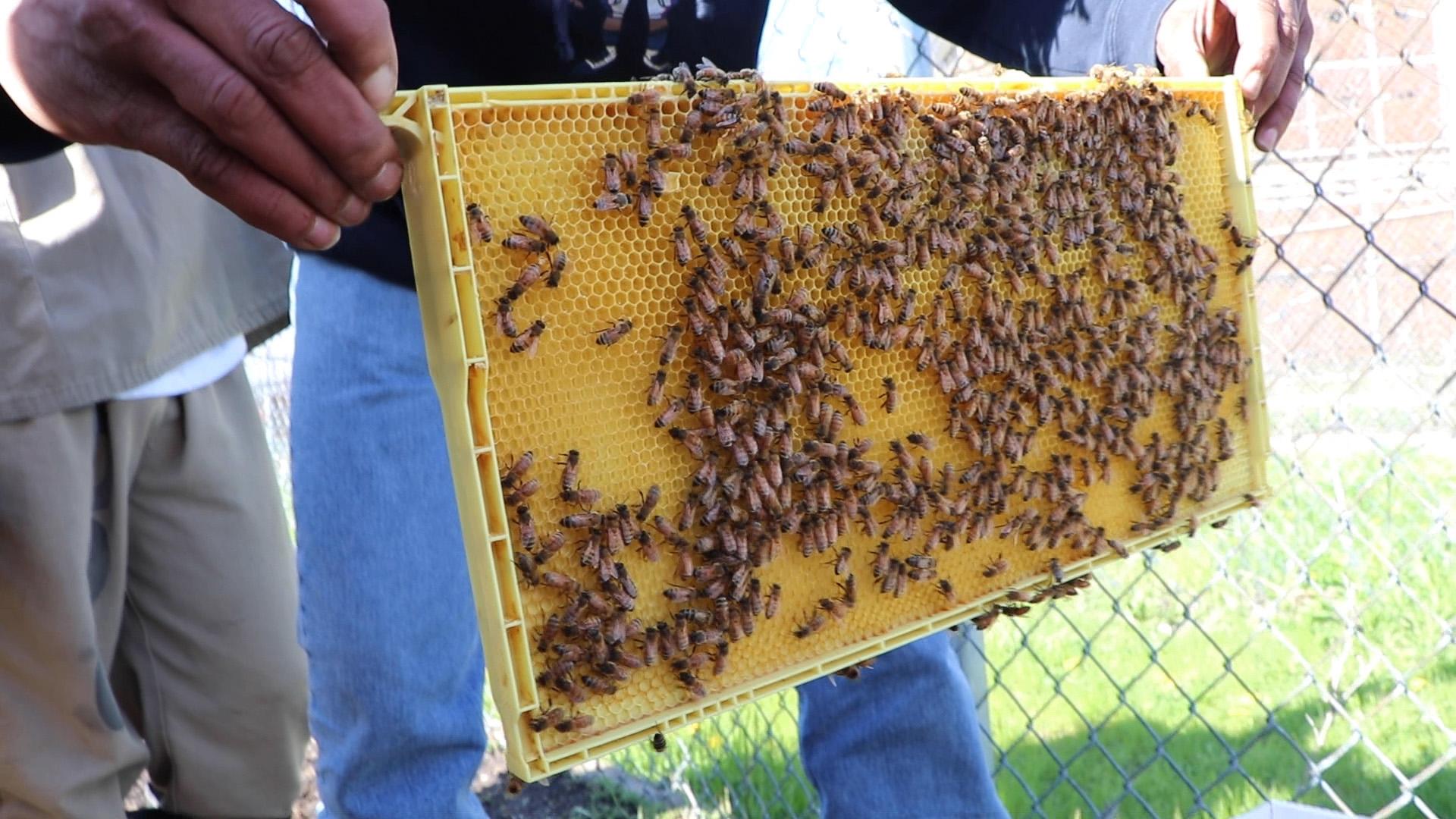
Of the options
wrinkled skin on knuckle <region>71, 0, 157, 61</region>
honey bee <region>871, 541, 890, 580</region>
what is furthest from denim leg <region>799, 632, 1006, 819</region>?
wrinkled skin on knuckle <region>71, 0, 157, 61</region>

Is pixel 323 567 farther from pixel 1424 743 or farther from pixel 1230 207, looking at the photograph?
pixel 1424 743

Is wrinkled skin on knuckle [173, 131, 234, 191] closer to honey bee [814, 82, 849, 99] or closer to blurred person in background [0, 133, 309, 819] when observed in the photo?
honey bee [814, 82, 849, 99]

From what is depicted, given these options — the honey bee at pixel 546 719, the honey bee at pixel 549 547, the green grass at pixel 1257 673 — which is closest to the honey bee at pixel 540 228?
the honey bee at pixel 549 547

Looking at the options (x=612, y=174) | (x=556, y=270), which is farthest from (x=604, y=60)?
(x=556, y=270)

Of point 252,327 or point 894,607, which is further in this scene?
point 252,327

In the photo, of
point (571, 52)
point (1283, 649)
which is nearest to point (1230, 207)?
point (571, 52)

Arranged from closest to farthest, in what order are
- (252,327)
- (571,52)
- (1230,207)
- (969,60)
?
(571,52) → (1230,207) → (252,327) → (969,60)

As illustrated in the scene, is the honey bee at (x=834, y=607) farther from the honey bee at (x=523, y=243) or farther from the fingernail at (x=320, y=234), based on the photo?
the fingernail at (x=320, y=234)
